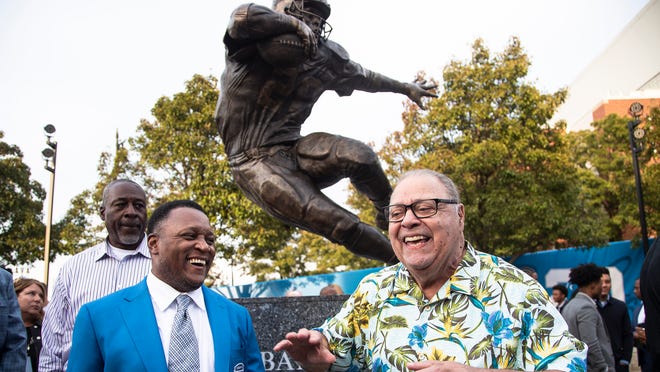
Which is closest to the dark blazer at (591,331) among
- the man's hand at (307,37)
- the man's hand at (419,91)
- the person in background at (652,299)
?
the person in background at (652,299)

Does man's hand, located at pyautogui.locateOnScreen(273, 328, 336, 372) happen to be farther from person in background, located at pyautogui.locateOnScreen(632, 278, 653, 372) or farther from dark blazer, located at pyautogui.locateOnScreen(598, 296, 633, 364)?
dark blazer, located at pyautogui.locateOnScreen(598, 296, 633, 364)

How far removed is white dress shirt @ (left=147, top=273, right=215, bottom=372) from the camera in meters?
2.35

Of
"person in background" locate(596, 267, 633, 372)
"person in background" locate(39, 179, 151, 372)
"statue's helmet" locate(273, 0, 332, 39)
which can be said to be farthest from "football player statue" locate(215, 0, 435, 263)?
"person in background" locate(596, 267, 633, 372)

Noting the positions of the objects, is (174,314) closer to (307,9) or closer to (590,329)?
(307,9)

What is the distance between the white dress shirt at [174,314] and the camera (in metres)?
2.35

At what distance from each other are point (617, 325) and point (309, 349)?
6.17 metres

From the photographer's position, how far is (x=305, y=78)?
4.70 metres

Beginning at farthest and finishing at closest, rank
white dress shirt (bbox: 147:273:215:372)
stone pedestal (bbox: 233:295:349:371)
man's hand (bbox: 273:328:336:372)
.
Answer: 1. stone pedestal (bbox: 233:295:349:371)
2. white dress shirt (bbox: 147:273:215:372)
3. man's hand (bbox: 273:328:336:372)

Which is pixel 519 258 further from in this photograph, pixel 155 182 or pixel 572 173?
pixel 155 182

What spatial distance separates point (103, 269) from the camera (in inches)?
135

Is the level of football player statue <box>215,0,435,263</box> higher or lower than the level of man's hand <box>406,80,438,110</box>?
lower

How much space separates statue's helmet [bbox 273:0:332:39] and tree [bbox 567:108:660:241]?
23696 mm

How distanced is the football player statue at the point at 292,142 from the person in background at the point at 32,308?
99.1 inches

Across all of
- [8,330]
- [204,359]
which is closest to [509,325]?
[204,359]
